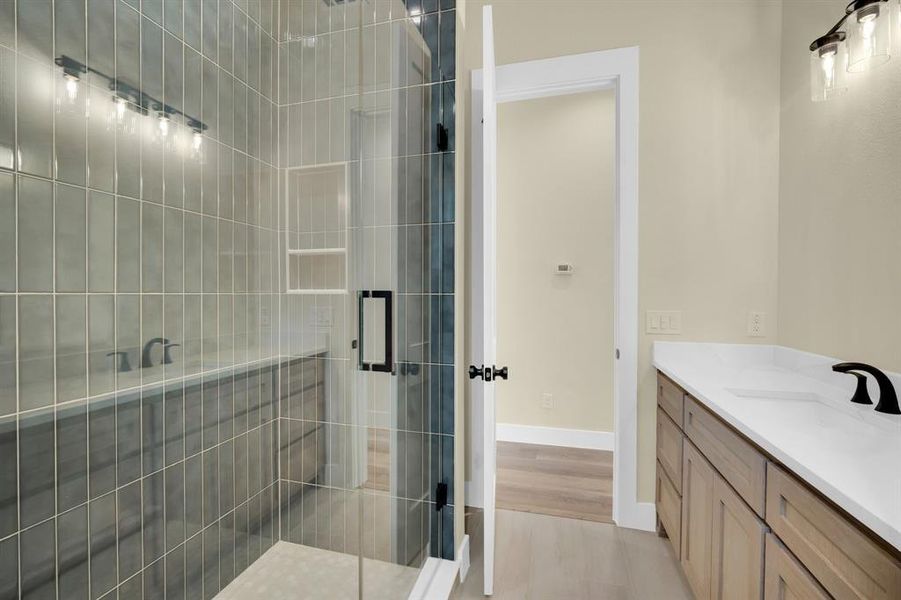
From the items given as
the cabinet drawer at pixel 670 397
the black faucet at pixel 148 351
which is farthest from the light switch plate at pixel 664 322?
the black faucet at pixel 148 351

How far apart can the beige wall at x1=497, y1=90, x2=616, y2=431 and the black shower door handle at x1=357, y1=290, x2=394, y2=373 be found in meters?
2.20

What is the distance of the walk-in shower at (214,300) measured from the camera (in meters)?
0.96

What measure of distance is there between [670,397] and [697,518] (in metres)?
0.53

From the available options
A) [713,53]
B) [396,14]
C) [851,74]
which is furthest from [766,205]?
[396,14]

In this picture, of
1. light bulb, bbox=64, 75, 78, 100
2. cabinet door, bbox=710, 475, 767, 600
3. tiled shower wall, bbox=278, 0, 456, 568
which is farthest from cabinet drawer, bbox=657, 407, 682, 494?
light bulb, bbox=64, 75, 78, 100

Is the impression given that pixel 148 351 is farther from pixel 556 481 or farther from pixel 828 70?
pixel 828 70

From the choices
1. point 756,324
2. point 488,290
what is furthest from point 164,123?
point 756,324

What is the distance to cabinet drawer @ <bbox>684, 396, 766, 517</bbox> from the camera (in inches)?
41.9

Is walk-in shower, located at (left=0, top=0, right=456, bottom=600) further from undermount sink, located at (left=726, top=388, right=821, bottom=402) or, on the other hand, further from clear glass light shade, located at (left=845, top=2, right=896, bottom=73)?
clear glass light shade, located at (left=845, top=2, right=896, bottom=73)

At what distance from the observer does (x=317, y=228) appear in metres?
1.23

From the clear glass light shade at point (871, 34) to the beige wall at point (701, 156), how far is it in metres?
0.60

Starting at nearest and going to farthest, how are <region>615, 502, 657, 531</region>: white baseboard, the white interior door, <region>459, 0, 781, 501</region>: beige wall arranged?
the white interior door, <region>459, 0, 781, 501</region>: beige wall, <region>615, 502, 657, 531</region>: white baseboard

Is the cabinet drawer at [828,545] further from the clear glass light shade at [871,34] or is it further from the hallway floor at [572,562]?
the clear glass light shade at [871,34]

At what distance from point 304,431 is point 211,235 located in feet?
2.46
